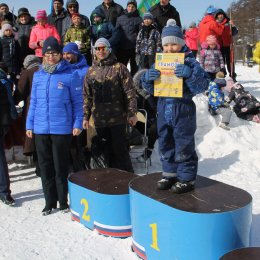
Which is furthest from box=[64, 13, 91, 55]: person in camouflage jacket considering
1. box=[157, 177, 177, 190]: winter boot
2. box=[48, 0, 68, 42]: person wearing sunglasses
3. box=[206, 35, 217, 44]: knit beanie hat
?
box=[157, 177, 177, 190]: winter boot

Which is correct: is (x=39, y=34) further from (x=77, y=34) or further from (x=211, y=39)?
(x=211, y=39)

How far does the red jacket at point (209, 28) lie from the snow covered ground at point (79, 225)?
7.39 feet

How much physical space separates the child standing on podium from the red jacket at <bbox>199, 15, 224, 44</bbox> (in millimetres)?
6329

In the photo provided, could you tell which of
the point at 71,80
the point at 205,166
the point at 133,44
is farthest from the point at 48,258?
the point at 133,44

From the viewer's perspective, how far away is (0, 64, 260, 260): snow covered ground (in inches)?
143

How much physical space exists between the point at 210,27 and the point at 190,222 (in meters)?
7.42

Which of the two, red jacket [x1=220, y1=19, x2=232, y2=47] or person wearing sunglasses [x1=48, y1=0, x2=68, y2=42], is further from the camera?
red jacket [x1=220, y1=19, x2=232, y2=47]

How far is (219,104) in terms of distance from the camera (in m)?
7.62

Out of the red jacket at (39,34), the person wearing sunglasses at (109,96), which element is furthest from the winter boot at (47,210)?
the red jacket at (39,34)

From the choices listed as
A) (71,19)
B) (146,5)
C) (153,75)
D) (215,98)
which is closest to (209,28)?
(146,5)

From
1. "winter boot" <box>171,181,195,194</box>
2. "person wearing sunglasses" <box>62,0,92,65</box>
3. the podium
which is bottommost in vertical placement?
the podium

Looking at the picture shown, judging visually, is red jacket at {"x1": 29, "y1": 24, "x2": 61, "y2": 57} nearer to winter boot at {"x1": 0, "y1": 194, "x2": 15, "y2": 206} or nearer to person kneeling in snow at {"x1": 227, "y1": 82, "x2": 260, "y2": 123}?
winter boot at {"x1": 0, "y1": 194, "x2": 15, "y2": 206}

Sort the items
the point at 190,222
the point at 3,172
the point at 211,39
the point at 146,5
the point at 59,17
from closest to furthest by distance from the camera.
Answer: the point at 190,222, the point at 3,172, the point at 59,17, the point at 211,39, the point at 146,5

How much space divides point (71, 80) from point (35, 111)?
531 millimetres
